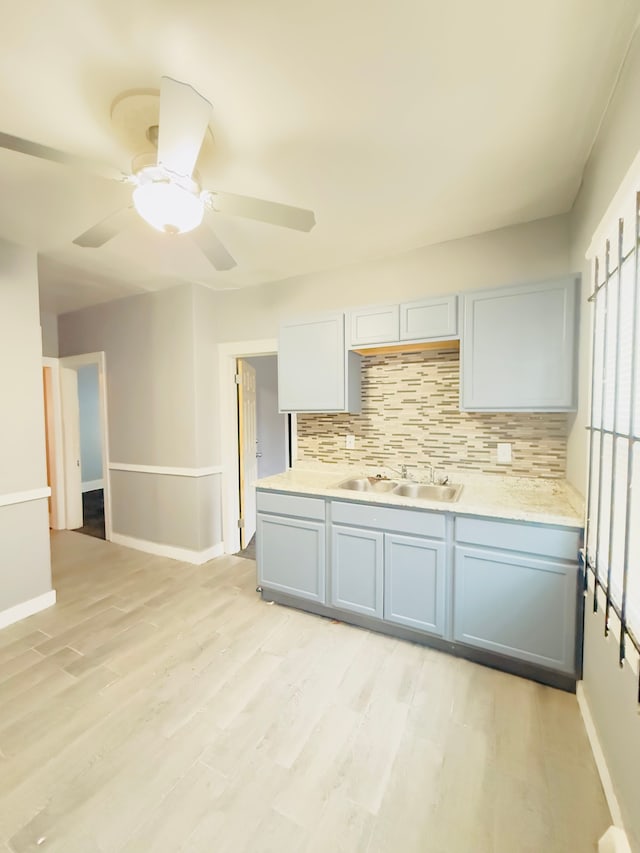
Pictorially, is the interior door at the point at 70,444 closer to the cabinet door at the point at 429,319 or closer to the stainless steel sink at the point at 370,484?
the stainless steel sink at the point at 370,484

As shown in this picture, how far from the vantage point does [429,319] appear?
2375 millimetres

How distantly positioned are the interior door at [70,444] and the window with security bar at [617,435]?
509 cm

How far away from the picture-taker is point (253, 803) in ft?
4.33

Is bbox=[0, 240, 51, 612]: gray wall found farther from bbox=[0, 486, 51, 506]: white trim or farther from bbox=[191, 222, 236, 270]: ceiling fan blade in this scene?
bbox=[191, 222, 236, 270]: ceiling fan blade

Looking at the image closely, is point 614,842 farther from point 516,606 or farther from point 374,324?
point 374,324

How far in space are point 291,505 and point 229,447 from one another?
1362 mm

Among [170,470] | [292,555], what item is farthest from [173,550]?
[292,555]

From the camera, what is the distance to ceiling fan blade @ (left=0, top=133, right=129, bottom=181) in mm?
1145

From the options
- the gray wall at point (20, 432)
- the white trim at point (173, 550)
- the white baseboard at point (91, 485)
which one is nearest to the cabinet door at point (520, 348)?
the white trim at point (173, 550)

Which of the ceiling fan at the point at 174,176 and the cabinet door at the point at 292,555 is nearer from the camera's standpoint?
the ceiling fan at the point at 174,176

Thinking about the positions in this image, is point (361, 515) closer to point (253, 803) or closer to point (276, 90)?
point (253, 803)

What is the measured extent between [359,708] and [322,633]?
622mm

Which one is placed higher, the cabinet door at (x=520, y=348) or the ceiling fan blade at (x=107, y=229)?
the ceiling fan blade at (x=107, y=229)

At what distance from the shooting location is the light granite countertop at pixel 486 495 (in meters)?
1.86
